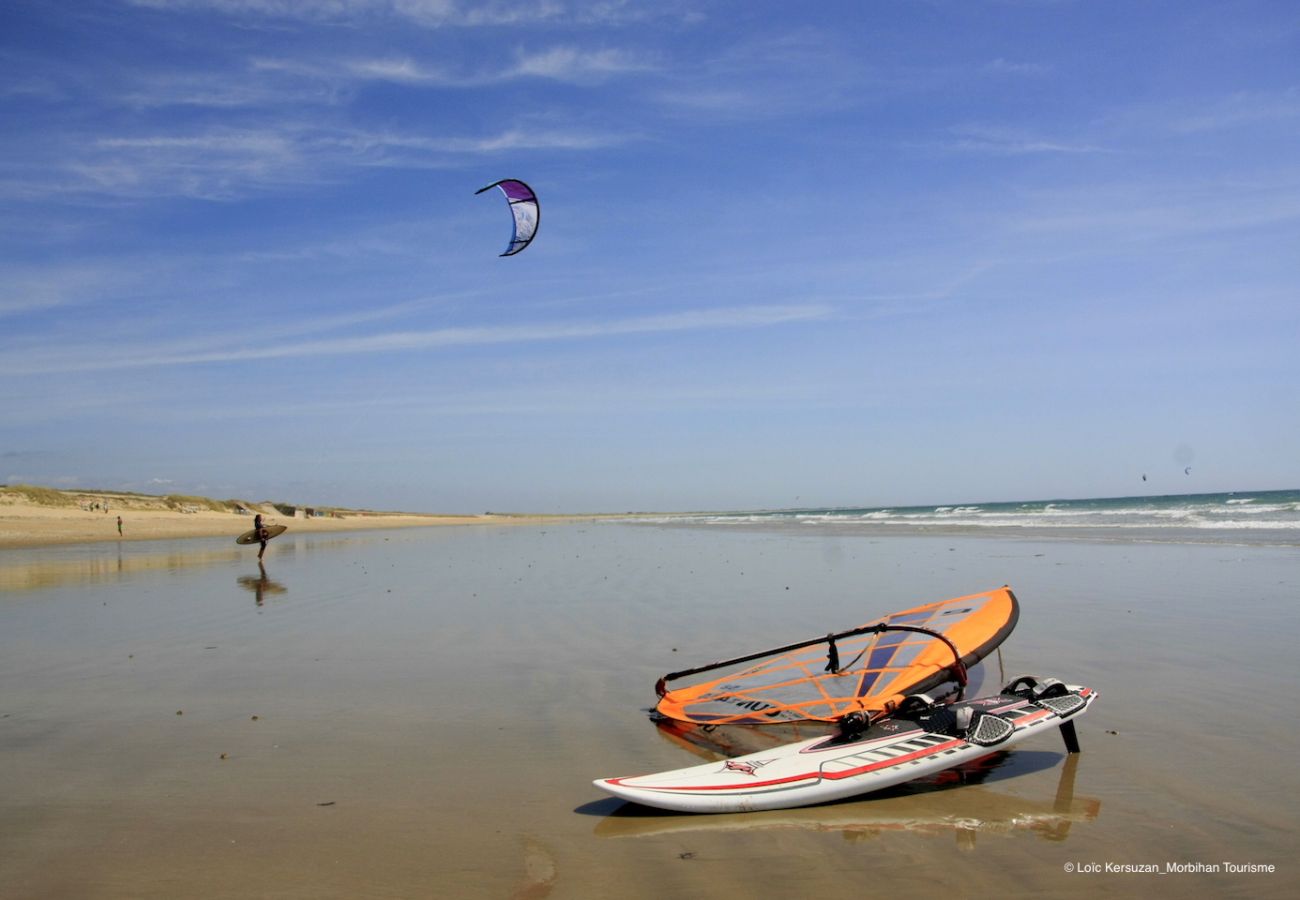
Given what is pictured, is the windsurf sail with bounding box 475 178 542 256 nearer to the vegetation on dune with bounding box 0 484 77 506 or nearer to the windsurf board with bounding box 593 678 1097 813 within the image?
the windsurf board with bounding box 593 678 1097 813

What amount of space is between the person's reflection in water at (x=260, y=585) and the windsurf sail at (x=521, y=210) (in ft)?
21.6

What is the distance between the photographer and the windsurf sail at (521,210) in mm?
12898

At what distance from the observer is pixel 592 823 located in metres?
4.54

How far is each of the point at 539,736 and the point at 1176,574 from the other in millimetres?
11805

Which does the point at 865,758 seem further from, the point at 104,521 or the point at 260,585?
the point at 104,521

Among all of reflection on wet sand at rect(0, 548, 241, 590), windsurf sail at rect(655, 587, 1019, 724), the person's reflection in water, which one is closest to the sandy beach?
reflection on wet sand at rect(0, 548, 241, 590)

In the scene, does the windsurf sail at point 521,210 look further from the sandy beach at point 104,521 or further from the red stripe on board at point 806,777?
the sandy beach at point 104,521

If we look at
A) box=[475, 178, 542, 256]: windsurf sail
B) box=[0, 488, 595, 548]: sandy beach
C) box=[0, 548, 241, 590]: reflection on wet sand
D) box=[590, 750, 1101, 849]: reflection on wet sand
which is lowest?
box=[590, 750, 1101, 849]: reflection on wet sand

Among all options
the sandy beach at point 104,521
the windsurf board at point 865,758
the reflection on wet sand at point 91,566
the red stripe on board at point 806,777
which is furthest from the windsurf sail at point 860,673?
the sandy beach at point 104,521

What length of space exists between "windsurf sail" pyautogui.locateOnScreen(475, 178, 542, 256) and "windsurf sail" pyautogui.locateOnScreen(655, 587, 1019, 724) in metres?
7.57

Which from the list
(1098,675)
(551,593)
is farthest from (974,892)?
(551,593)

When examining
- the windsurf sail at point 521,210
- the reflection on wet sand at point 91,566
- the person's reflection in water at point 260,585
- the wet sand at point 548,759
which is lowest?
the wet sand at point 548,759

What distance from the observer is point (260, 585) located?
1570cm

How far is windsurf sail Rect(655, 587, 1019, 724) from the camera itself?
609 centimetres
